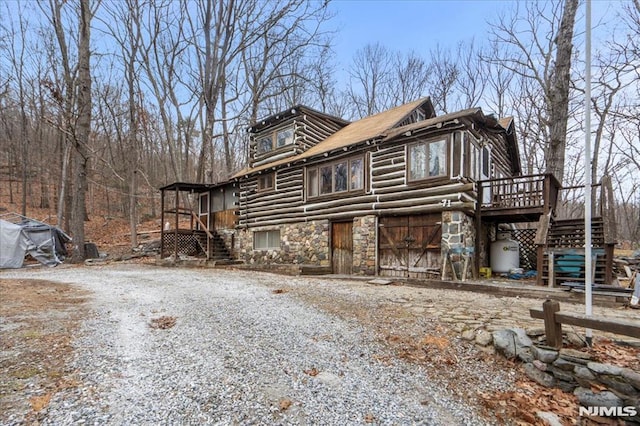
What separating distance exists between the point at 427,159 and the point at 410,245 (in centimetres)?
273

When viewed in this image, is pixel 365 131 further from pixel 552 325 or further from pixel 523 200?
pixel 552 325

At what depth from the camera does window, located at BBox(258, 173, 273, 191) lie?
14698 millimetres

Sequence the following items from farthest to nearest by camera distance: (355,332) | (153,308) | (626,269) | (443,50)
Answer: (443,50) → (626,269) → (153,308) → (355,332)

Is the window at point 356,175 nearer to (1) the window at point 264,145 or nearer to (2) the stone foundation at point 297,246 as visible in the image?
(2) the stone foundation at point 297,246

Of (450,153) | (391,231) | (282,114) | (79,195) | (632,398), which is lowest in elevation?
(632,398)

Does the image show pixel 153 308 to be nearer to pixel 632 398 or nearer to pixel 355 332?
pixel 355 332

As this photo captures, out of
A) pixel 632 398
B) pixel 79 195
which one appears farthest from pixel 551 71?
pixel 79 195

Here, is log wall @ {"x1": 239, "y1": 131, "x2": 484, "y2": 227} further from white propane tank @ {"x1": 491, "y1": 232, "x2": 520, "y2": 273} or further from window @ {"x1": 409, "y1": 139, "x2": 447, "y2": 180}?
white propane tank @ {"x1": 491, "y1": 232, "x2": 520, "y2": 273}

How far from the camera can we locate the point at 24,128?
2230cm

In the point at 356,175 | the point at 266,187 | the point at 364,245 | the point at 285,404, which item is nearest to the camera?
the point at 285,404

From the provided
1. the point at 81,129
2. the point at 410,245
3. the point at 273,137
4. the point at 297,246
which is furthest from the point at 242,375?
the point at 81,129

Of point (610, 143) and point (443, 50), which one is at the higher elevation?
point (443, 50)

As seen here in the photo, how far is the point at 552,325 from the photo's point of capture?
148 inches

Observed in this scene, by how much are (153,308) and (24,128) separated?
24928 millimetres
